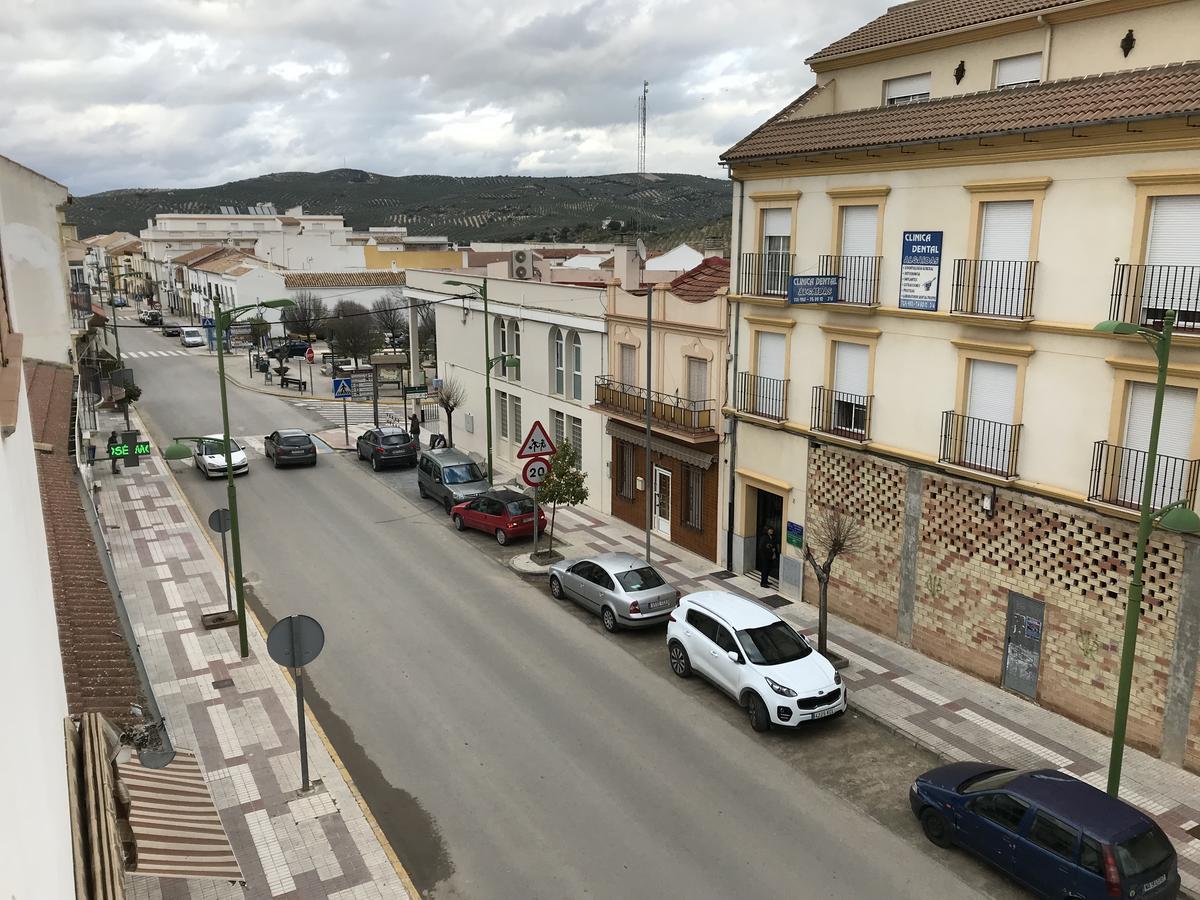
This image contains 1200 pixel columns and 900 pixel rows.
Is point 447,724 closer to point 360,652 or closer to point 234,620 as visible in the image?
point 360,652

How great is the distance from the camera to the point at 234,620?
1966cm

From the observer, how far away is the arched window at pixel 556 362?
29844 mm

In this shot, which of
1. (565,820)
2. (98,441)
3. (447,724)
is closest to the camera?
(565,820)

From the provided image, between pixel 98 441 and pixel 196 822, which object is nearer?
pixel 196 822

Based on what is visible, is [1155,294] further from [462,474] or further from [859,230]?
[462,474]

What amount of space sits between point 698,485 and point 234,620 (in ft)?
37.6

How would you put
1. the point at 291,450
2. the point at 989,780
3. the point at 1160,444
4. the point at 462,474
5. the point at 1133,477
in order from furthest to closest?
the point at 291,450, the point at 462,474, the point at 1133,477, the point at 1160,444, the point at 989,780

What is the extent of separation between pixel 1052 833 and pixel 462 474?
69.1ft

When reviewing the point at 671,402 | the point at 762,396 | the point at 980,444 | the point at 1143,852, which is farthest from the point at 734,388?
the point at 1143,852

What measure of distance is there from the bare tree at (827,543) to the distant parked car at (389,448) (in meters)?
17.6

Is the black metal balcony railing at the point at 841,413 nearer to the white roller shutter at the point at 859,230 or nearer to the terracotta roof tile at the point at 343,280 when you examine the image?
the white roller shutter at the point at 859,230

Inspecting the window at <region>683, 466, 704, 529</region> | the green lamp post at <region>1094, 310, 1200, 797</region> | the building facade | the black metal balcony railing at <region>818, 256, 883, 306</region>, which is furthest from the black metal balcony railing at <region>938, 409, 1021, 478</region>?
the window at <region>683, 466, 704, 529</region>

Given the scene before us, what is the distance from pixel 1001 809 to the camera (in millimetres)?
11266

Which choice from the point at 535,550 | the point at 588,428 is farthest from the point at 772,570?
the point at 588,428
